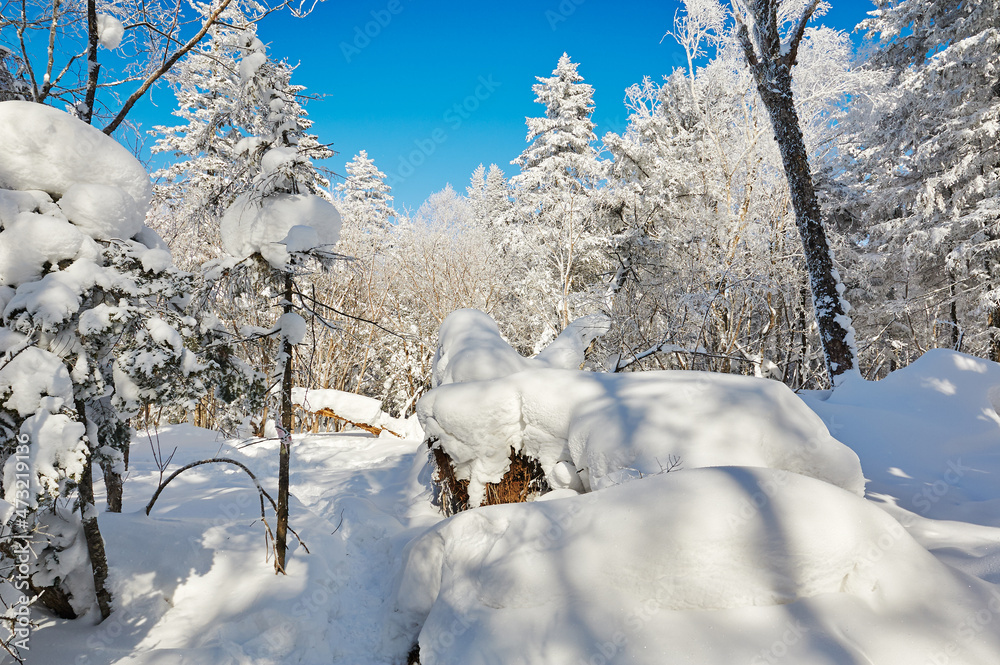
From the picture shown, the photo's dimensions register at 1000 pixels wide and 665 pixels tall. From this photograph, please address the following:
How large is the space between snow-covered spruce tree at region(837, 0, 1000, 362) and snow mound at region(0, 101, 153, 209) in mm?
12521

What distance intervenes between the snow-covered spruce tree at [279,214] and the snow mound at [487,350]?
2210mm

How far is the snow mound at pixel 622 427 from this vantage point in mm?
3625

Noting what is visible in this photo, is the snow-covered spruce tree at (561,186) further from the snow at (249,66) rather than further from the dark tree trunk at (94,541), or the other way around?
the dark tree trunk at (94,541)

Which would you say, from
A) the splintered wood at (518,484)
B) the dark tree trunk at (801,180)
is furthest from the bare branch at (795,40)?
the splintered wood at (518,484)

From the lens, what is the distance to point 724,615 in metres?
2.25

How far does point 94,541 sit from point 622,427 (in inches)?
151

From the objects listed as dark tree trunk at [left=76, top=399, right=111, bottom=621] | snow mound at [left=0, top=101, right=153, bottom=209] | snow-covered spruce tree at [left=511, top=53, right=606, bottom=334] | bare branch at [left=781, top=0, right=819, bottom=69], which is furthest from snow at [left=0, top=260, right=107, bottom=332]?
snow-covered spruce tree at [left=511, top=53, right=606, bottom=334]

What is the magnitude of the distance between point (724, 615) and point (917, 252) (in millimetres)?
14607

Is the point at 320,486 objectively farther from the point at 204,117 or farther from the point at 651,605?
the point at 204,117

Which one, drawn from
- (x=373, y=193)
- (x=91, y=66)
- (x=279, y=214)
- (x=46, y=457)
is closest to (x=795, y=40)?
(x=279, y=214)

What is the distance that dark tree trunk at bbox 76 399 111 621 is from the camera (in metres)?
2.98

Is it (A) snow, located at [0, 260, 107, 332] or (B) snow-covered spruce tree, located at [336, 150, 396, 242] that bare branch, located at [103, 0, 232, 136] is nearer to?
(A) snow, located at [0, 260, 107, 332]

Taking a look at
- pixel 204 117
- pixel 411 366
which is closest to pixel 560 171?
pixel 411 366

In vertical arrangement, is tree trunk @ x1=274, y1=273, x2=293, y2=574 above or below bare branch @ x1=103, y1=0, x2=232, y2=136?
below
